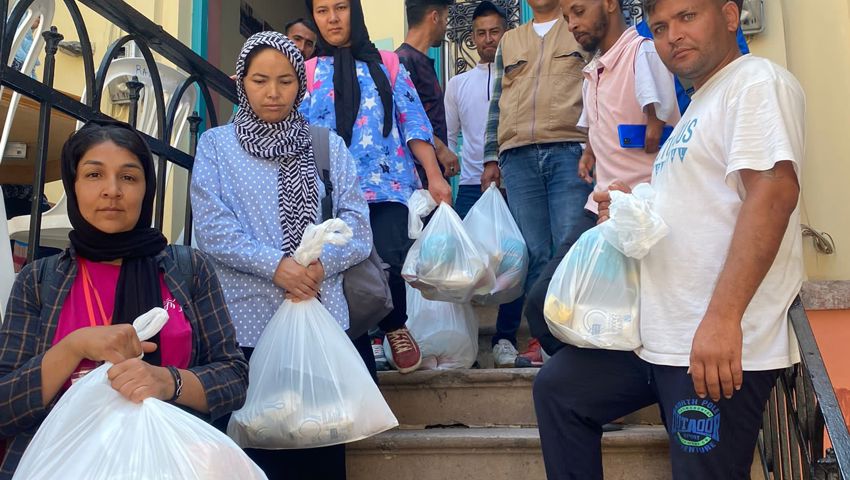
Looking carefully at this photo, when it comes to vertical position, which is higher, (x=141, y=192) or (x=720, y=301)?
(x=141, y=192)

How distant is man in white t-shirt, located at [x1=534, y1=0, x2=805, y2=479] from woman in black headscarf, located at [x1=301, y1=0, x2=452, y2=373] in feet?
4.47

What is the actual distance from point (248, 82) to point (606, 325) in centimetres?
154

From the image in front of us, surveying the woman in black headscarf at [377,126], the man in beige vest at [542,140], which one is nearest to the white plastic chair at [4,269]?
the woman in black headscarf at [377,126]

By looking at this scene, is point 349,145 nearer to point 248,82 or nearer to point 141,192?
point 248,82

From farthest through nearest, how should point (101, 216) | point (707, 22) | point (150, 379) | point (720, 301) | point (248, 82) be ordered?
point (248, 82), point (707, 22), point (101, 216), point (720, 301), point (150, 379)

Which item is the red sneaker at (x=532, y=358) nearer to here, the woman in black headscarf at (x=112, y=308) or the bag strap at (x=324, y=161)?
the bag strap at (x=324, y=161)

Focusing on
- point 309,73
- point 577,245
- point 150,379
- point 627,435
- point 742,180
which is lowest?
point 627,435

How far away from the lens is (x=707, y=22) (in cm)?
231

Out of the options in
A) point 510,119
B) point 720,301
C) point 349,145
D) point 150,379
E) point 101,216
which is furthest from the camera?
point 510,119

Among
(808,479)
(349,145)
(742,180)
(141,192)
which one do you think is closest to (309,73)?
(349,145)

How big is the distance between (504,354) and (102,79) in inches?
87.5

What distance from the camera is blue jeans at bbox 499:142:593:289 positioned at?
3.70 meters

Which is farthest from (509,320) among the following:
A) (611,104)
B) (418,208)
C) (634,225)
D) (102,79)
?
(102,79)

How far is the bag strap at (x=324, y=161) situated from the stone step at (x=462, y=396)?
3.30ft
